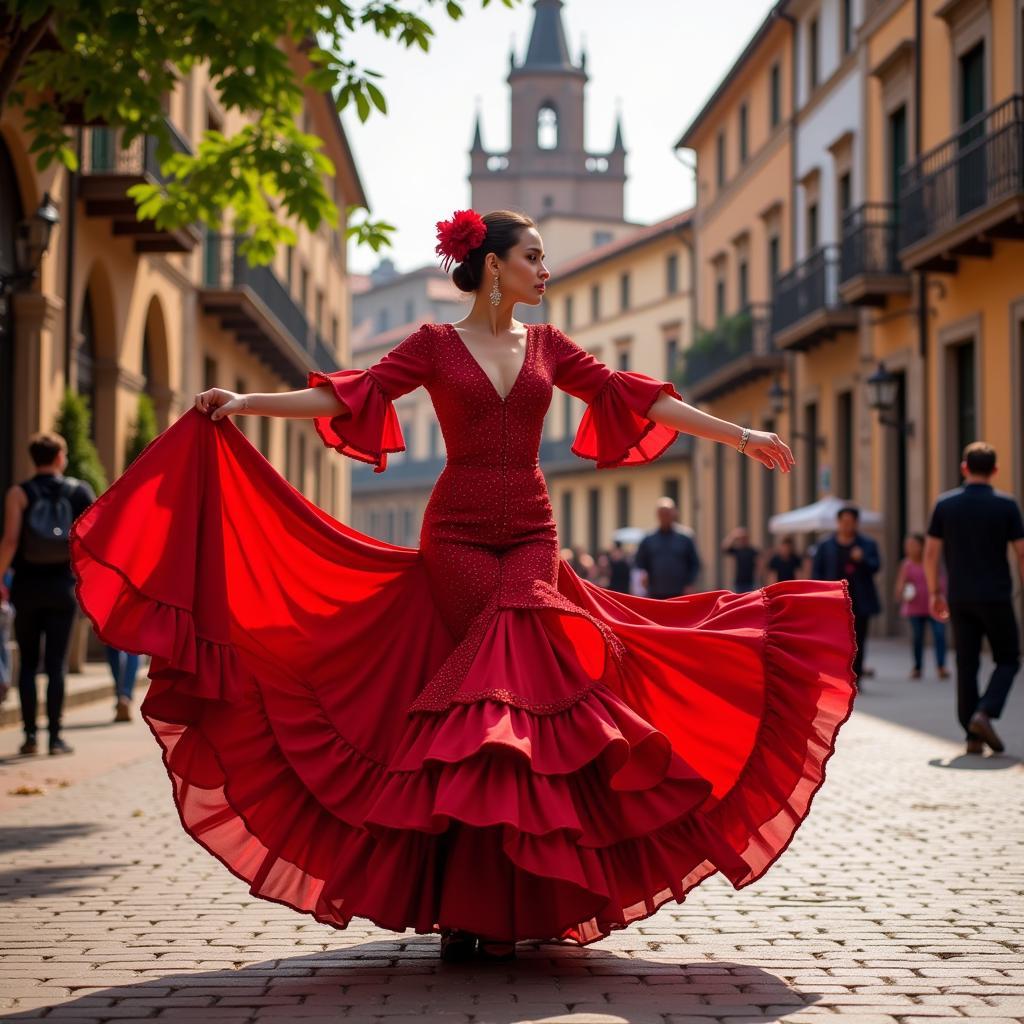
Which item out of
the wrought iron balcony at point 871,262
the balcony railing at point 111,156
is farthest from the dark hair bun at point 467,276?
the wrought iron balcony at point 871,262

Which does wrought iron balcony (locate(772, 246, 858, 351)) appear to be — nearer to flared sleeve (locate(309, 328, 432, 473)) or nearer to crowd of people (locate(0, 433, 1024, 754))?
crowd of people (locate(0, 433, 1024, 754))

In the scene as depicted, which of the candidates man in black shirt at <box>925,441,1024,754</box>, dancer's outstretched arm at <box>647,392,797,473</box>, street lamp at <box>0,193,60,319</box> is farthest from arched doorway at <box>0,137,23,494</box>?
dancer's outstretched arm at <box>647,392,797,473</box>

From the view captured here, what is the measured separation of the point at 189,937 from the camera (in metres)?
5.25

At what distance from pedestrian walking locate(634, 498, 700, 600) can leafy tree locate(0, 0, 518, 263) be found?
5058mm

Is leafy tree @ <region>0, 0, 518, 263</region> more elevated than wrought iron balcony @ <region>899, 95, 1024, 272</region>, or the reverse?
wrought iron balcony @ <region>899, 95, 1024, 272</region>

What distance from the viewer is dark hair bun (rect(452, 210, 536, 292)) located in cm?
517

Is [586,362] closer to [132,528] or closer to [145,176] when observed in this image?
[132,528]

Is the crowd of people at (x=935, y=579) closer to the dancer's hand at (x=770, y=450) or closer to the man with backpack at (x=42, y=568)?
the man with backpack at (x=42, y=568)

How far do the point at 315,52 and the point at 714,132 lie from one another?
116ft

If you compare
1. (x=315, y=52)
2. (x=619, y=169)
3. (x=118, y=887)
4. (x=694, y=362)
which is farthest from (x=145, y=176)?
(x=619, y=169)

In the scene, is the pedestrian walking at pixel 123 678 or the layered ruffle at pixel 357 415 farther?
the pedestrian walking at pixel 123 678

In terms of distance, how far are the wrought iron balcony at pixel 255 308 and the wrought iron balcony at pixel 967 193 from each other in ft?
29.8

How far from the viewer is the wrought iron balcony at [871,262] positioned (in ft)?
85.3

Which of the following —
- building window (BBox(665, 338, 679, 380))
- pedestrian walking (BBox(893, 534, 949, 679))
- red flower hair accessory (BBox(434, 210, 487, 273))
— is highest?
building window (BBox(665, 338, 679, 380))
